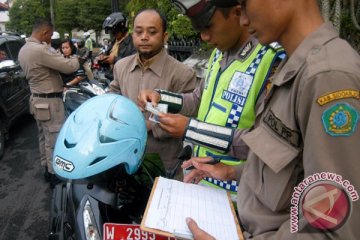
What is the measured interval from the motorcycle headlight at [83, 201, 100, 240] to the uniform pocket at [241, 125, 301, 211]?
73 cm

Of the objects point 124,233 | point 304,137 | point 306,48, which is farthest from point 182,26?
point 304,137

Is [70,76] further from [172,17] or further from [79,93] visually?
[172,17]

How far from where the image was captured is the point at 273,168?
0.80 metres

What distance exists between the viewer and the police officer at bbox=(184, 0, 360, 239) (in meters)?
0.67

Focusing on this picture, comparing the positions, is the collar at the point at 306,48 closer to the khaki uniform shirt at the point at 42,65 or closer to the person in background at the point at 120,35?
the khaki uniform shirt at the point at 42,65

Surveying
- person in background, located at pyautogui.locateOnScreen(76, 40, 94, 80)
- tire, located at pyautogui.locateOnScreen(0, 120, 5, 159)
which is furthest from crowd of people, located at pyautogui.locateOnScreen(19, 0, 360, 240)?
tire, located at pyautogui.locateOnScreen(0, 120, 5, 159)

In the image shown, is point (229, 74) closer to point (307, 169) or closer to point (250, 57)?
point (250, 57)

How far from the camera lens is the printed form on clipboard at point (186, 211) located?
964mm

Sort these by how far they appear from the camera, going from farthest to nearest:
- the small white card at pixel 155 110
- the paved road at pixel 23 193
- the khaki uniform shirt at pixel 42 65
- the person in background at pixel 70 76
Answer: the person in background at pixel 70 76 < the khaki uniform shirt at pixel 42 65 < the paved road at pixel 23 193 < the small white card at pixel 155 110

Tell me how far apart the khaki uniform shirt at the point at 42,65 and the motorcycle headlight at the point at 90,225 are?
9.09 feet

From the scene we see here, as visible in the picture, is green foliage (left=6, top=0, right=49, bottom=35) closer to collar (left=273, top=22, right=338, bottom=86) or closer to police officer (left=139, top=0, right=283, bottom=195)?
police officer (left=139, top=0, right=283, bottom=195)

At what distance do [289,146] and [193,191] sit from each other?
533 millimetres

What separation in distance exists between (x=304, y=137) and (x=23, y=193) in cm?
379

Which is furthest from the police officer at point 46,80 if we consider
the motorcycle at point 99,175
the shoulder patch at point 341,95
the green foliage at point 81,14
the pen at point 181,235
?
the green foliage at point 81,14
